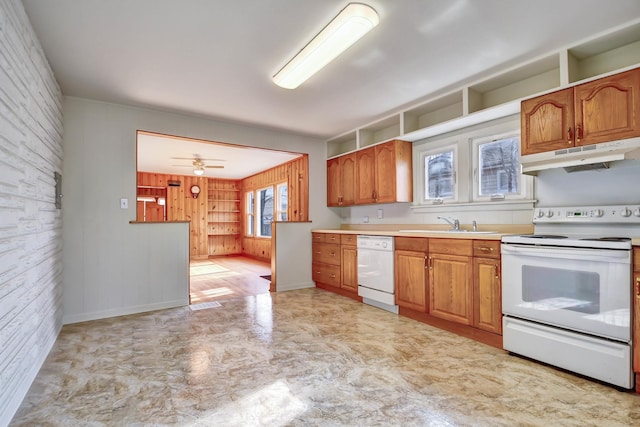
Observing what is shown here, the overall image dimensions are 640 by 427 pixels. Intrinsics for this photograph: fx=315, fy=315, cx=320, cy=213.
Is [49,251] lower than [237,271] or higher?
higher

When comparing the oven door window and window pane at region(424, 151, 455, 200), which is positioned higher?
window pane at region(424, 151, 455, 200)

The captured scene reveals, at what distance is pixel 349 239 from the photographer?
14.0 ft

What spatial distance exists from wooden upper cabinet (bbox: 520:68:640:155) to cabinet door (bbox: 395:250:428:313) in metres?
1.40

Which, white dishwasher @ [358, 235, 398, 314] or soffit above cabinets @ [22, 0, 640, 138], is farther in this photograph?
white dishwasher @ [358, 235, 398, 314]

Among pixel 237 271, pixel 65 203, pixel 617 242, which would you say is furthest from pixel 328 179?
pixel 617 242

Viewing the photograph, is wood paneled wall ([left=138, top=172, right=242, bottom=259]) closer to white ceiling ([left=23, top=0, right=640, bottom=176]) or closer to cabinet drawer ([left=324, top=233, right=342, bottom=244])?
cabinet drawer ([left=324, top=233, right=342, bottom=244])

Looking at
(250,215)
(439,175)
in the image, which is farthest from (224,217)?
(439,175)

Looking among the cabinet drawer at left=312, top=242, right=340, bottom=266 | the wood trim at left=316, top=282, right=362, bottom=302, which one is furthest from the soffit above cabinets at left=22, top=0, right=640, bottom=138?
the wood trim at left=316, top=282, right=362, bottom=302

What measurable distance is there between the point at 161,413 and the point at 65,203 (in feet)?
8.83

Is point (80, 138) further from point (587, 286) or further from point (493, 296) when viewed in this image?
point (587, 286)

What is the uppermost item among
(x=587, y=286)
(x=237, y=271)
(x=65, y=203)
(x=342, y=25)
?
(x=342, y=25)

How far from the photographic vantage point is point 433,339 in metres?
2.82

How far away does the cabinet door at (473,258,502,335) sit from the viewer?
260cm

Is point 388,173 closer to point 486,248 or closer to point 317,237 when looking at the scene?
point 317,237
